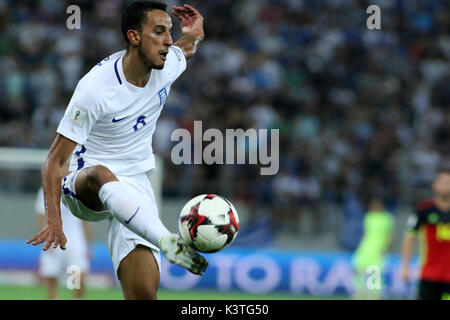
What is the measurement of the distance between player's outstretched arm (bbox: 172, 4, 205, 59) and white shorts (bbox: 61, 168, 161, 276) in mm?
1331

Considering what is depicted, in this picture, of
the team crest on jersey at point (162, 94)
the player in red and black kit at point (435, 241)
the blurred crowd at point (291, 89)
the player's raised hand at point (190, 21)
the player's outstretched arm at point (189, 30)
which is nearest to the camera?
the team crest on jersey at point (162, 94)

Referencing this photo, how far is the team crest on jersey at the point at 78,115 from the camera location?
564cm

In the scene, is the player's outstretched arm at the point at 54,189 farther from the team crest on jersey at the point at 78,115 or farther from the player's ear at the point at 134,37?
the player's ear at the point at 134,37

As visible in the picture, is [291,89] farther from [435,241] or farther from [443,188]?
[435,241]

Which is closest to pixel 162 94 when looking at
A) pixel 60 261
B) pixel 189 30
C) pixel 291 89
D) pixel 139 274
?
pixel 189 30

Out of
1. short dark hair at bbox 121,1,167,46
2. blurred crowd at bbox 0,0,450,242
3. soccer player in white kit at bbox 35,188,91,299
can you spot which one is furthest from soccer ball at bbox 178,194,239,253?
blurred crowd at bbox 0,0,450,242

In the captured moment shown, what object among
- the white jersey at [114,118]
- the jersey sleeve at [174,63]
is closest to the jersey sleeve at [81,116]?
the white jersey at [114,118]

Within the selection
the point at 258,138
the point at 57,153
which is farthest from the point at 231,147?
the point at 57,153

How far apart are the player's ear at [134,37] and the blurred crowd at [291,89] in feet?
26.2

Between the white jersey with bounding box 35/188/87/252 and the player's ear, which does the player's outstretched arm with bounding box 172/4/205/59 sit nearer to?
the player's ear

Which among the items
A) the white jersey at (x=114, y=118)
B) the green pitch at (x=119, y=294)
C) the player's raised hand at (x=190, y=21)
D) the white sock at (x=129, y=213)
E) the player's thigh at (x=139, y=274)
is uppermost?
the player's raised hand at (x=190, y=21)

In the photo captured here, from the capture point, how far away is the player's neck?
594cm

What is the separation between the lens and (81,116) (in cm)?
566
